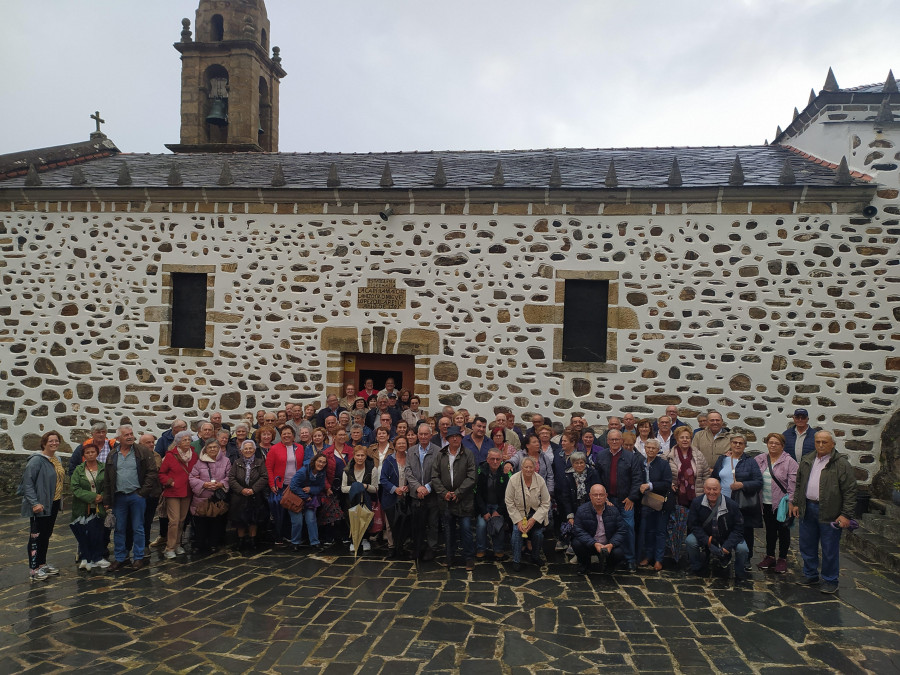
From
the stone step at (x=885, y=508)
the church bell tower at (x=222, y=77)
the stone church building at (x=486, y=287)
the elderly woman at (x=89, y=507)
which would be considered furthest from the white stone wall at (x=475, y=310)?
the church bell tower at (x=222, y=77)

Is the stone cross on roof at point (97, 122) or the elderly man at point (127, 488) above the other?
the stone cross on roof at point (97, 122)

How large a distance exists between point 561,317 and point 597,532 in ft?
12.0

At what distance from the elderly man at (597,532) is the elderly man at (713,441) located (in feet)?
4.45

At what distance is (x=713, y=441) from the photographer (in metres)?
6.83

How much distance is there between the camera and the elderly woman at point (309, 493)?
6773mm

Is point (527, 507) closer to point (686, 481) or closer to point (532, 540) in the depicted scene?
point (532, 540)

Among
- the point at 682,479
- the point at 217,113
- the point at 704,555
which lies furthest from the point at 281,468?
the point at 217,113

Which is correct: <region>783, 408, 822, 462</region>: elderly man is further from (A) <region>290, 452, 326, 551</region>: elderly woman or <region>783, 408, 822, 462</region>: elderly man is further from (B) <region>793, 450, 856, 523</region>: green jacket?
(A) <region>290, 452, 326, 551</region>: elderly woman

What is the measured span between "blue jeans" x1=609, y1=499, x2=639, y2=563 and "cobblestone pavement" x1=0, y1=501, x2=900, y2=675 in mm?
219

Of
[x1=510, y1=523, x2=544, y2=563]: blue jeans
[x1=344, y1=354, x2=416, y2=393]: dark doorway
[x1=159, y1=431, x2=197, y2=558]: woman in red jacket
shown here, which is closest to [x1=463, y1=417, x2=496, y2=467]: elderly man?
[x1=510, y1=523, x2=544, y2=563]: blue jeans

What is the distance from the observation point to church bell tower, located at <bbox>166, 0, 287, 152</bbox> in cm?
1562

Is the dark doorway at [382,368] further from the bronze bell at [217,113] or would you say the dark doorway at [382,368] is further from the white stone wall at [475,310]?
the bronze bell at [217,113]

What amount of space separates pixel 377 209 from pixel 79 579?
20.6 ft

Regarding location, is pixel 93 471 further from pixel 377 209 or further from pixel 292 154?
pixel 292 154
